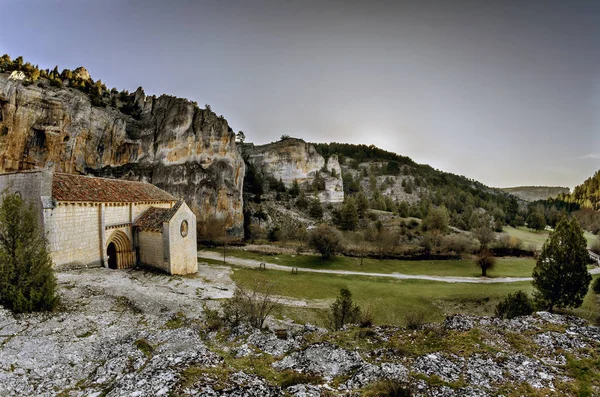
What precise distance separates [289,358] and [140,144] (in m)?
67.0

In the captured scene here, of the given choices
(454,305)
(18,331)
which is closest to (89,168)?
(18,331)

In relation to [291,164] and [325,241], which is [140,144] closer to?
[291,164]

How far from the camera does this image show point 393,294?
26719mm

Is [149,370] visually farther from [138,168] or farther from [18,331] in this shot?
[138,168]

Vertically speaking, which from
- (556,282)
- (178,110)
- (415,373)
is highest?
(178,110)

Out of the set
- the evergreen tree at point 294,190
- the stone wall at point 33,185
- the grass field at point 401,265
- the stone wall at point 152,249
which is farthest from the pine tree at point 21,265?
the evergreen tree at point 294,190

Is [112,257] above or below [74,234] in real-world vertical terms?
below

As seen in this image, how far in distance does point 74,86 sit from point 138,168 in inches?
900

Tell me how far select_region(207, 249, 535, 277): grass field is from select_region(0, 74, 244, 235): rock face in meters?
22.1

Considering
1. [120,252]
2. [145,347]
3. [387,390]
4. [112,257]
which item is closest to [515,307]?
[387,390]

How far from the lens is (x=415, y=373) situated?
695 cm

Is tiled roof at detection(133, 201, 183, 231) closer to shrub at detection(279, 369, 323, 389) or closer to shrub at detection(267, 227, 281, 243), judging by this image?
shrub at detection(279, 369, 323, 389)

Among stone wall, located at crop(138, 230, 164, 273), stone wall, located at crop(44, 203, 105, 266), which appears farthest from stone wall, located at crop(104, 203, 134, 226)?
stone wall, located at crop(138, 230, 164, 273)

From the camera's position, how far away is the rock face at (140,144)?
50.1m
